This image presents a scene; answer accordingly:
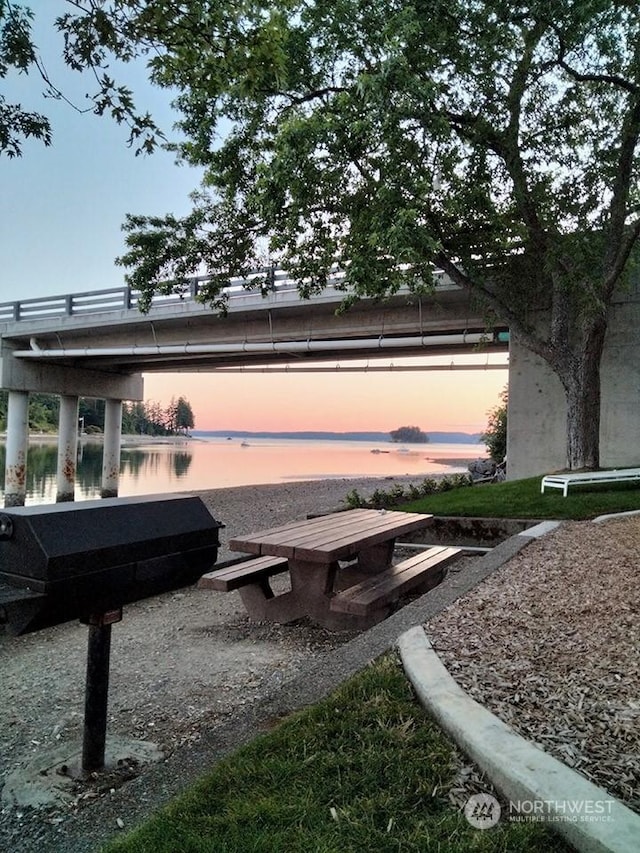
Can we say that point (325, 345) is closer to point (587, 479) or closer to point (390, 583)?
point (587, 479)

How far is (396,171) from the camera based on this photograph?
27.8ft

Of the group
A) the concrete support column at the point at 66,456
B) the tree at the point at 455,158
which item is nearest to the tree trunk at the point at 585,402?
the tree at the point at 455,158

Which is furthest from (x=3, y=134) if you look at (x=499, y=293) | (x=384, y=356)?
(x=384, y=356)

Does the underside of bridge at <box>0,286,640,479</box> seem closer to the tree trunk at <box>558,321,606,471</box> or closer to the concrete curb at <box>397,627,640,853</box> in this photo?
the tree trunk at <box>558,321,606,471</box>

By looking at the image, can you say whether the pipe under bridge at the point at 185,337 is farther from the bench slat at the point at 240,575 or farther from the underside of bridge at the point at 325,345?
the bench slat at the point at 240,575

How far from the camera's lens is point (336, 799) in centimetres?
175

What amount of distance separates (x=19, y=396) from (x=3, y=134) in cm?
2080

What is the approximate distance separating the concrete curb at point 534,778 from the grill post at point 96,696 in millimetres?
1323

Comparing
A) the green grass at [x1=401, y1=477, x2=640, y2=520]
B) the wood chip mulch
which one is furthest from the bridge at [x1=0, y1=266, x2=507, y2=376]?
the wood chip mulch

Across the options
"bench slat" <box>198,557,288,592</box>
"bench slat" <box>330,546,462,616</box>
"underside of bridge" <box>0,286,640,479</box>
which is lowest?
"bench slat" <box>330,546,462,616</box>

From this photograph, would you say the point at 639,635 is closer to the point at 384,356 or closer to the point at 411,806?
the point at 411,806

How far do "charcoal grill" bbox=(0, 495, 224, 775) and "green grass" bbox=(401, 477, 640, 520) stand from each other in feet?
18.2

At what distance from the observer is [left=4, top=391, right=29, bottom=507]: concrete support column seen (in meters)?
21.6

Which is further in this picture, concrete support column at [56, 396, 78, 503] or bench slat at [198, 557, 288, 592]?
concrete support column at [56, 396, 78, 503]
